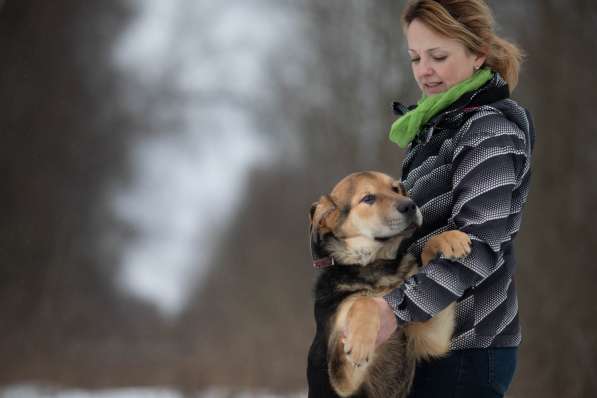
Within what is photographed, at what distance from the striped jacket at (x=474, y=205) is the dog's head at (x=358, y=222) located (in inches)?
3.2

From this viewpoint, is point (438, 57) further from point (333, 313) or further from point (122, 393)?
point (122, 393)

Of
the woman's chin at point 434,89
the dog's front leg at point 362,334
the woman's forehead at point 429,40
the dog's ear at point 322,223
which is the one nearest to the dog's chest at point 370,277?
the dog's ear at point 322,223

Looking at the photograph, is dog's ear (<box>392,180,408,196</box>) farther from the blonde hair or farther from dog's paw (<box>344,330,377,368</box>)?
dog's paw (<box>344,330,377,368</box>)

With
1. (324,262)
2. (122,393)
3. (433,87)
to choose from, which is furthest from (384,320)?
(122,393)

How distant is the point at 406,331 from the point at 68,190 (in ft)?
32.8

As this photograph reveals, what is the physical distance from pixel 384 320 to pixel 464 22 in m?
0.92

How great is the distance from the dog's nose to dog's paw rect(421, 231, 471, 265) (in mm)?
156

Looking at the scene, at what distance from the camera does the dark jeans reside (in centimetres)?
220

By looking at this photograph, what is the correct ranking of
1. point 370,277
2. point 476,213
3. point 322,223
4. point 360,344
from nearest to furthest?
1. point 360,344
2. point 476,213
3. point 370,277
4. point 322,223

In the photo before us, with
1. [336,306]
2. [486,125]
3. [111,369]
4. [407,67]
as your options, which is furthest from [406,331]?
[111,369]

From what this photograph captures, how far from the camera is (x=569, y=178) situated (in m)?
6.77

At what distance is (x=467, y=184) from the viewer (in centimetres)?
211

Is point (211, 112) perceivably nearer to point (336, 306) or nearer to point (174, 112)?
point (174, 112)

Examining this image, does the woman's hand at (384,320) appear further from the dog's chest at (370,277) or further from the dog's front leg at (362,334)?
the dog's chest at (370,277)
